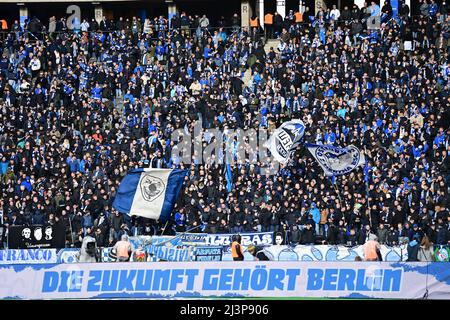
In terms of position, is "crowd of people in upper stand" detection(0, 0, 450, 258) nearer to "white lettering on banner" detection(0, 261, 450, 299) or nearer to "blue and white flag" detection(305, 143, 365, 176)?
"blue and white flag" detection(305, 143, 365, 176)

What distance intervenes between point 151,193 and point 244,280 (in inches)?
269

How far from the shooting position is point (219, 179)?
104 feet

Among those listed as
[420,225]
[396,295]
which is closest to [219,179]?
[420,225]

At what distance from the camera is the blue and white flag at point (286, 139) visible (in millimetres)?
30875

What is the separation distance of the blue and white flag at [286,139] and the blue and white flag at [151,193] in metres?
2.66

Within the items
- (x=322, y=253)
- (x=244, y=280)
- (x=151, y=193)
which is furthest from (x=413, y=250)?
(x=151, y=193)

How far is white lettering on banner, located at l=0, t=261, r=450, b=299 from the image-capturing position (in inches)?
941

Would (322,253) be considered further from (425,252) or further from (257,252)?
(425,252)

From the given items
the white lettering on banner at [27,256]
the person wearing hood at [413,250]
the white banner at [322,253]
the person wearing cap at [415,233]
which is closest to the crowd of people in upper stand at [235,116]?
the person wearing cap at [415,233]

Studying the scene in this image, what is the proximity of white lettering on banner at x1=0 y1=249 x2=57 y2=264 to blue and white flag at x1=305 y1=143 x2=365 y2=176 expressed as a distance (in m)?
7.57

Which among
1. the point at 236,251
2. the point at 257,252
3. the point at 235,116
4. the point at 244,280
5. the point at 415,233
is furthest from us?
the point at 235,116

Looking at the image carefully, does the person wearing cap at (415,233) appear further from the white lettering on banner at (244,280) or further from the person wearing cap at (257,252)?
the person wearing cap at (257,252)

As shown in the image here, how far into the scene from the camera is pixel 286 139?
30938 mm

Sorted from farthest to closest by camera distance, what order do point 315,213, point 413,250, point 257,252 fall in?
1. point 315,213
2. point 257,252
3. point 413,250
